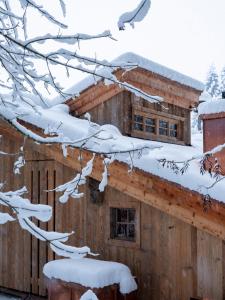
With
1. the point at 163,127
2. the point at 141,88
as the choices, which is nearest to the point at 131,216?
the point at 141,88

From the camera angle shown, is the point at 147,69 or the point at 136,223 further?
the point at 147,69

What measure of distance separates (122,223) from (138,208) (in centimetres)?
64

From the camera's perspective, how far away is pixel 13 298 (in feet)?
28.3

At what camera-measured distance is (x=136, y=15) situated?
1.69 meters

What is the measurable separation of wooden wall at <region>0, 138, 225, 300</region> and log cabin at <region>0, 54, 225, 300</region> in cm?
2

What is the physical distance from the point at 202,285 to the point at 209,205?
1648 millimetres

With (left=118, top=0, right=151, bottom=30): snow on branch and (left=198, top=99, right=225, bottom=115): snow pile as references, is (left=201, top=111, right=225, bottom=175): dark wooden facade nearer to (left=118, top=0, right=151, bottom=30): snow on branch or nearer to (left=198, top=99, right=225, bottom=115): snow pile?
(left=198, top=99, right=225, bottom=115): snow pile

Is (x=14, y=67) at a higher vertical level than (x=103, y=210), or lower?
higher

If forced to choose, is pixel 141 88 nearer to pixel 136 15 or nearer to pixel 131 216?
pixel 131 216

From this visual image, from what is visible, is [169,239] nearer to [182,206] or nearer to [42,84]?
[182,206]

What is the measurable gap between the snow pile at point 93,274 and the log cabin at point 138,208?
0.61 meters

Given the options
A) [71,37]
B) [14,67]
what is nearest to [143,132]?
[14,67]

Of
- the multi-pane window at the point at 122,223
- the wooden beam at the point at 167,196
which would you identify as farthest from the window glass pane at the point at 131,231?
the wooden beam at the point at 167,196

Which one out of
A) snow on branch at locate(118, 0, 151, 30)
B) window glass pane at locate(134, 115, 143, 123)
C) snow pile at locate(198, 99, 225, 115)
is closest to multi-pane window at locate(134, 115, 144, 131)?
window glass pane at locate(134, 115, 143, 123)
